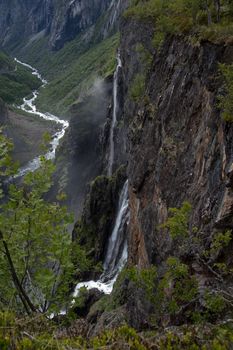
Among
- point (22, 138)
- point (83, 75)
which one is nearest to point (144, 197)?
point (22, 138)

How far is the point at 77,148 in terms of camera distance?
8319cm

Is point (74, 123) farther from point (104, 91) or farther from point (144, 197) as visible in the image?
point (144, 197)

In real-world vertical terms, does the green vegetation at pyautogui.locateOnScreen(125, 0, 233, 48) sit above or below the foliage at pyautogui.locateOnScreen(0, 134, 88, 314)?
above

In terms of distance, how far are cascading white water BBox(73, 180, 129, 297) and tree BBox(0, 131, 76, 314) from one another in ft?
87.5

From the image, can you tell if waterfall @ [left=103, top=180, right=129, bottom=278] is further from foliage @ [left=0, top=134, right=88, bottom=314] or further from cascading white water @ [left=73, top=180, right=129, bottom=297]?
foliage @ [left=0, top=134, right=88, bottom=314]

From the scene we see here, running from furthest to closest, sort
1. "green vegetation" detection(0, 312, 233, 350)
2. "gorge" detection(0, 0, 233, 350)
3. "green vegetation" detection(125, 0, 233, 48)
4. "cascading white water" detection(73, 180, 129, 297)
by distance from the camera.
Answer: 1. "cascading white water" detection(73, 180, 129, 297)
2. "green vegetation" detection(125, 0, 233, 48)
3. "gorge" detection(0, 0, 233, 350)
4. "green vegetation" detection(0, 312, 233, 350)

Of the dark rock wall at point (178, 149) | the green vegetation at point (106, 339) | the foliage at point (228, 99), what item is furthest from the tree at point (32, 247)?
the foliage at point (228, 99)

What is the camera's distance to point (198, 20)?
22156 millimetres

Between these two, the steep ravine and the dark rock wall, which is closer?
the steep ravine

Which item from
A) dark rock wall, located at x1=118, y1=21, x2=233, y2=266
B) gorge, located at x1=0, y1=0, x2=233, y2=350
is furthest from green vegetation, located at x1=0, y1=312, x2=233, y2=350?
dark rock wall, located at x1=118, y1=21, x2=233, y2=266

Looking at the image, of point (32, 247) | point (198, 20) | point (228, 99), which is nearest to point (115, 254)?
point (198, 20)

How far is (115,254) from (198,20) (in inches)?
931

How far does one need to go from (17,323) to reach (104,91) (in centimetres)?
7781

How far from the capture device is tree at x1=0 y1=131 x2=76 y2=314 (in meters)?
11.7
